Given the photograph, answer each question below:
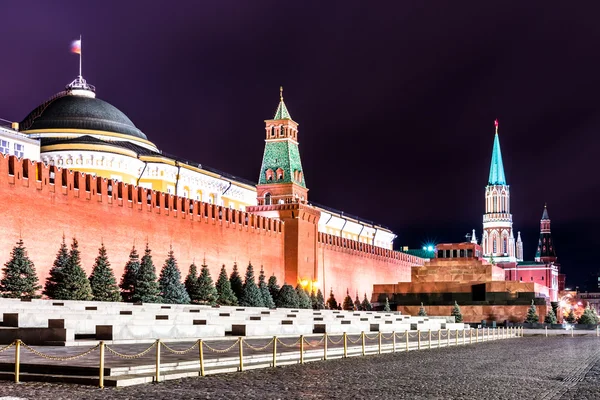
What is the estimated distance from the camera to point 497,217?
93.4 meters

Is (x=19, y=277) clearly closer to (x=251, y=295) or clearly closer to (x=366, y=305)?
(x=251, y=295)

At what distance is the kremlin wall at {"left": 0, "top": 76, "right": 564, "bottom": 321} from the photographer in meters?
24.0

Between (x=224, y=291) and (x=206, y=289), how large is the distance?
143 centimetres

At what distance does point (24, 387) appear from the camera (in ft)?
31.1

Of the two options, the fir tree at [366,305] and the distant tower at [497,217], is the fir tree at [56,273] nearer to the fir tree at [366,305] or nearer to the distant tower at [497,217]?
the fir tree at [366,305]

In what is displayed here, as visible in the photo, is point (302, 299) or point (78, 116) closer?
point (302, 299)

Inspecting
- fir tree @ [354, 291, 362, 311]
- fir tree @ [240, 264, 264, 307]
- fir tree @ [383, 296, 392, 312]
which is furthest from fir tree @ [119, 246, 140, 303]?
fir tree @ [383, 296, 392, 312]

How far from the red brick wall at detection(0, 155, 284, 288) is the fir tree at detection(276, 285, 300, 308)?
1453mm

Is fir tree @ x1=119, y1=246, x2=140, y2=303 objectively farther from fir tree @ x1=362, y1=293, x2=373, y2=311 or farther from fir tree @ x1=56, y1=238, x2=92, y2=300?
fir tree @ x1=362, y1=293, x2=373, y2=311

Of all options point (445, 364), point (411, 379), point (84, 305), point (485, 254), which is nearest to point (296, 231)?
point (84, 305)

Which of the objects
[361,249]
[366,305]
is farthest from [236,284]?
[361,249]

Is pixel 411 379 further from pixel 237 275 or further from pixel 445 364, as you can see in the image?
pixel 237 275

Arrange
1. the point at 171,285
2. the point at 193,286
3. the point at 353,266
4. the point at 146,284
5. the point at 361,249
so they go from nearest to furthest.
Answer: the point at 146,284 < the point at 171,285 < the point at 193,286 < the point at 353,266 < the point at 361,249

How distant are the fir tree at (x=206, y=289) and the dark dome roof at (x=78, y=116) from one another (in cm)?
1211
